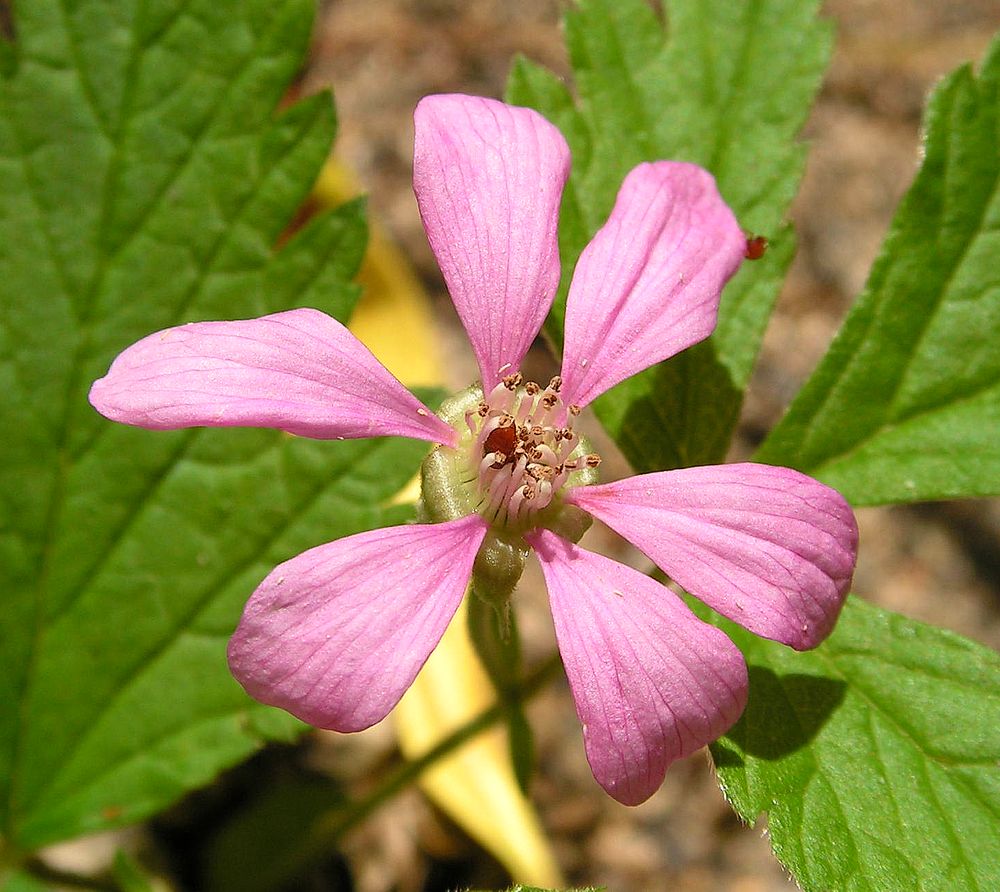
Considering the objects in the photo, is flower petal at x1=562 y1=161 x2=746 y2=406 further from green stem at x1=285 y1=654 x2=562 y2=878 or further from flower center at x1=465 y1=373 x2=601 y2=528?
green stem at x1=285 y1=654 x2=562 y2=878

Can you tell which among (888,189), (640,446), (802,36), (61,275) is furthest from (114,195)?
(888,189)

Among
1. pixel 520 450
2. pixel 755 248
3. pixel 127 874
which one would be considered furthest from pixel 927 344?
pixel 127 874

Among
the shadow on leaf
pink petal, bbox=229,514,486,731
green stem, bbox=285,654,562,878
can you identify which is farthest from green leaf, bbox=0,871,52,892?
the shadow on leaf

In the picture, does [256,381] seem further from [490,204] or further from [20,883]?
[20,883]

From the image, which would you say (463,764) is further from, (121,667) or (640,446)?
(640,446)

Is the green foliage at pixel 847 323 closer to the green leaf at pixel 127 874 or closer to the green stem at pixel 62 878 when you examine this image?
the green leaf at pixel 127 874

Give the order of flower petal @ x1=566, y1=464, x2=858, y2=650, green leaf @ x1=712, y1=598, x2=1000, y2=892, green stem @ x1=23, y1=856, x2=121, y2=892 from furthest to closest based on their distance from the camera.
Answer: green stem @ x1=23, y1=856, x2=121, y2=892 < green leaf @ x1=712, y1=598, x2=1000, y2=892 < flower petal @ x1=566, y1=464, x2=858, y2=650

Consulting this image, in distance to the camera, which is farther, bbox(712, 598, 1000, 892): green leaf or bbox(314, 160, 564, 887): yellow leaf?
bbox(314, 160, 564, 887): yellow leaf

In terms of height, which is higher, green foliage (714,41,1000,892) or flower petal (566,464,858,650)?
flower petal (566,464,858,650)
